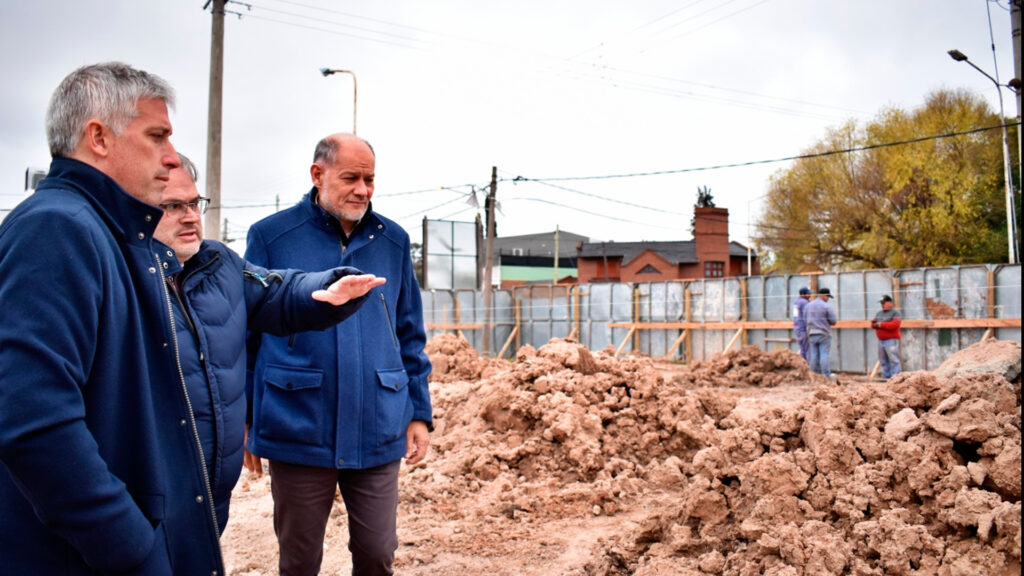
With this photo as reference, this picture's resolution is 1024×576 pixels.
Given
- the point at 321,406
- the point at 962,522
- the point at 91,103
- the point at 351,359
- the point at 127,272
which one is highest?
the point at 91,103

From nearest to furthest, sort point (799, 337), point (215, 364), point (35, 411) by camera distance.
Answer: point (35, 411)
point (215, 364)
point (799, 337)

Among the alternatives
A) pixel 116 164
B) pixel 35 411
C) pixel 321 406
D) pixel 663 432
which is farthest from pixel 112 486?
pixel 663 432

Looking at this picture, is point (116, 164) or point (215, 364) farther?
point (215, 364)

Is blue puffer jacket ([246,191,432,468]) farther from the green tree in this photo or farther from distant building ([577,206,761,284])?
distant building ([577,206,761,284])

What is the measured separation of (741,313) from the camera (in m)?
18.4

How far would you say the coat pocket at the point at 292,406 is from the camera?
280cm

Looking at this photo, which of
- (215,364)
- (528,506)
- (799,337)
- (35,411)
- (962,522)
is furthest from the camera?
(799,337)

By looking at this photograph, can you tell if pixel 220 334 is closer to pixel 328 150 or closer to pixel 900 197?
pixel 328 150

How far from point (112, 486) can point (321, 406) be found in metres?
1.38

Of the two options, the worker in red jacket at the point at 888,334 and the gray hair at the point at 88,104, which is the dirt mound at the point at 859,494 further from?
the worker in red jacket at the point at 888,334

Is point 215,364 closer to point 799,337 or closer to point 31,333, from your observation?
point 31,333

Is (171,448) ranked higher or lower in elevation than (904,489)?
higher

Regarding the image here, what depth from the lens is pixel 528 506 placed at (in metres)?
5.42

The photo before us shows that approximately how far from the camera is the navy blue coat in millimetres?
1369
